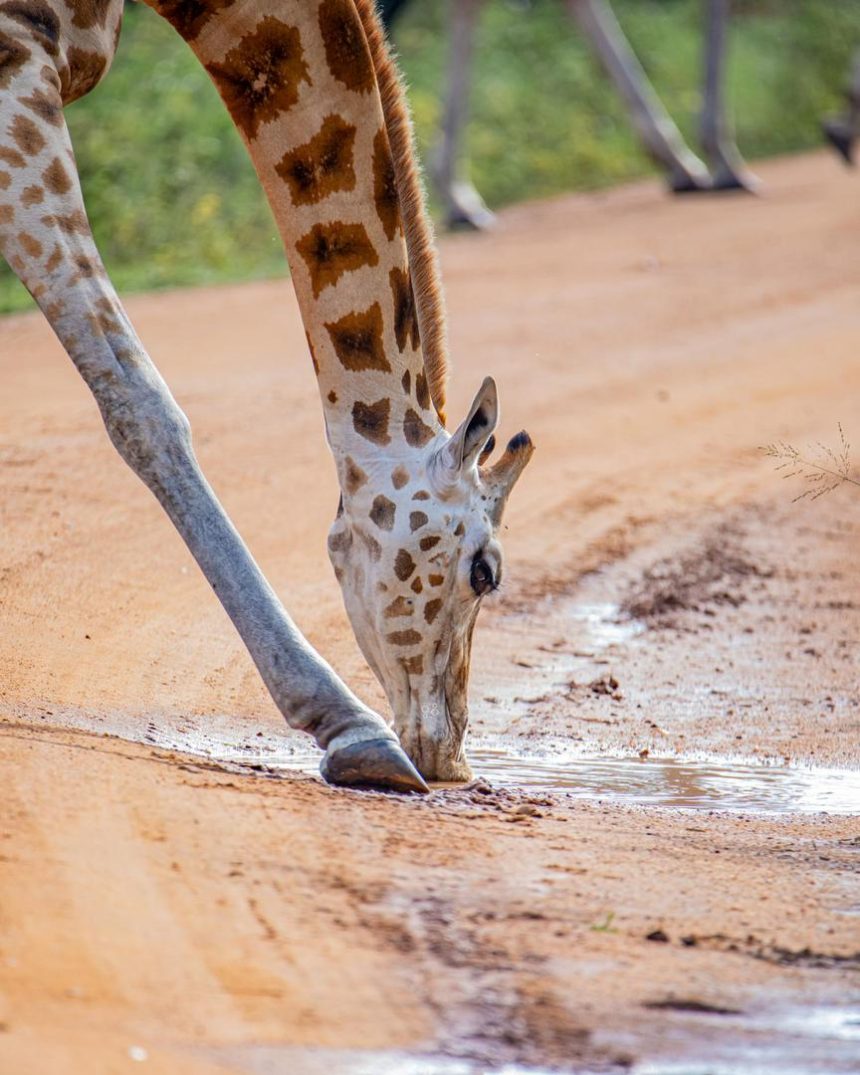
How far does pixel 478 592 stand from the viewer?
4090 millimetres

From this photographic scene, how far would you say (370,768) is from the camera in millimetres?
3641

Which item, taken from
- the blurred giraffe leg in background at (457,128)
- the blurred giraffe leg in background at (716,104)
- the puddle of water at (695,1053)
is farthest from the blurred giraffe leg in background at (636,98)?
the puddle of water at (695,1053)

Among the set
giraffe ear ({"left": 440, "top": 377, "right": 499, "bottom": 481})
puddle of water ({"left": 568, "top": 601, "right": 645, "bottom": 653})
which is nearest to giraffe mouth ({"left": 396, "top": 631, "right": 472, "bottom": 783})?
giraffe ear ({"left": 440, "top": 377, "right": 499, "bottom": 481})

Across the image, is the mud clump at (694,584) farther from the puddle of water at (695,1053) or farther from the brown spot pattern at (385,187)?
the puddle of water at (695,1053)

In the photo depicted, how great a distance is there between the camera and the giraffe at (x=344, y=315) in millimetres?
4012

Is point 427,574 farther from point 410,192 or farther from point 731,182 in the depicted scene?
point 731,182

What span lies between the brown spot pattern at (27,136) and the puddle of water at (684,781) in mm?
1909

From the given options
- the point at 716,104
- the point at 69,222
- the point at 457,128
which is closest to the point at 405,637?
the point at 69,222

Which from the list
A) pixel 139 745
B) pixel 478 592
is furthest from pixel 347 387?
pixel 139 745

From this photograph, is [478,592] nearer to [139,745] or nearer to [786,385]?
[139,745]

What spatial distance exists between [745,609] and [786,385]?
3.08 meters

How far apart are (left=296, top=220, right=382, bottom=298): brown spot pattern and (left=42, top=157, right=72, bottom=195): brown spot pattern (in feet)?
1.97

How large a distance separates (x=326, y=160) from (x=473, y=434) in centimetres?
79

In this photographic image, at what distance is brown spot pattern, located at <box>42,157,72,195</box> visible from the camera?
13.4ft
